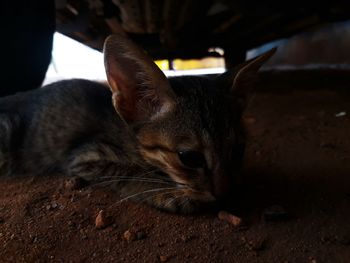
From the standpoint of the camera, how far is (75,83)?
3.36 metres

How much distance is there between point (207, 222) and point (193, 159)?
0.35m

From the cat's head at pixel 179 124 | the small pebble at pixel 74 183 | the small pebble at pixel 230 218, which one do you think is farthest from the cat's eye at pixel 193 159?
the small pebble at pixel 74 183

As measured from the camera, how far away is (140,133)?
8.43ft

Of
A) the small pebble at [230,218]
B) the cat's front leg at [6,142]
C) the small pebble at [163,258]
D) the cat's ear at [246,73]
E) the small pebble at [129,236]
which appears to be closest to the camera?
the small pebble at [163,258]

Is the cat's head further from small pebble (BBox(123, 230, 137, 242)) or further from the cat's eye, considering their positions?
small pebble (BBox(123, 230, 137, 242))

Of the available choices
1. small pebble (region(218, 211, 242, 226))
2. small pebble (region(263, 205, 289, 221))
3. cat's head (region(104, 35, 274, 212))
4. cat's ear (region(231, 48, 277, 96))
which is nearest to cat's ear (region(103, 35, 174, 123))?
cat's head (region(104, 35, 274, 212))

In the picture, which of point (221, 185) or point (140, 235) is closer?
point (140, 235)

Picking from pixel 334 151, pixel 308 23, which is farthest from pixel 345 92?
pixel 334 151

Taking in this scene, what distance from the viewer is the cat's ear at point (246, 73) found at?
2.52 meters

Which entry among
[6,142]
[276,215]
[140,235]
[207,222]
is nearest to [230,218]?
[207,222]

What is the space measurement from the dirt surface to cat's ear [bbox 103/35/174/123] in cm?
57

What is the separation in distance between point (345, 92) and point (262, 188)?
3.38 m

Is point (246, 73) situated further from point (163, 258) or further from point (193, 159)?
point (163, 258)

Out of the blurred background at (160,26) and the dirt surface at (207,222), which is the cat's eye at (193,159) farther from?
the blurred background at (160,26)
